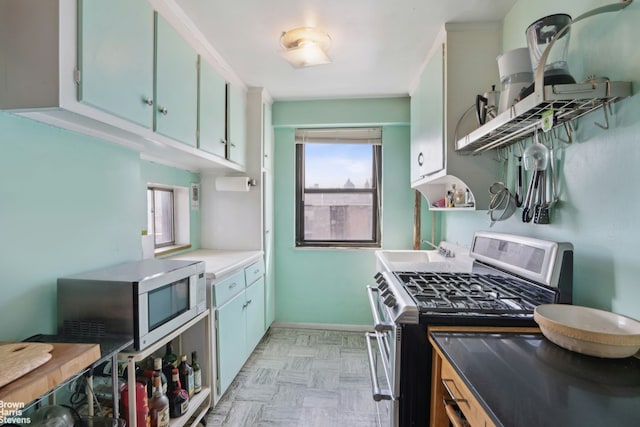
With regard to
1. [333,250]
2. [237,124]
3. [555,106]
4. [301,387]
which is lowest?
[301,387]

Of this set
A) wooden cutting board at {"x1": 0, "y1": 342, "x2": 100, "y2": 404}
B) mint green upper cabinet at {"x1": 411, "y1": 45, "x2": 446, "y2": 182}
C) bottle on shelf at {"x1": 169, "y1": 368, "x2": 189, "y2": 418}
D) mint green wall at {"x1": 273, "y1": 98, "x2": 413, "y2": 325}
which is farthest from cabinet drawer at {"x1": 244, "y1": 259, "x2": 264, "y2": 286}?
mint green upper cabinet at {"x1": 411, "y1": 45, "x2": 446, "y2": 182}

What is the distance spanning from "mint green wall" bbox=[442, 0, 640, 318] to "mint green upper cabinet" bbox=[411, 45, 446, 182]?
62 centimetres

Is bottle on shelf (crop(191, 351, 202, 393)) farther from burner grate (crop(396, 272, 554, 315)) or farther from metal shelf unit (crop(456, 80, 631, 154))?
metal shelf unit (crop(456, 80, 631, 154))

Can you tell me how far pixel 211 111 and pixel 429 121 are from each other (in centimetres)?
153

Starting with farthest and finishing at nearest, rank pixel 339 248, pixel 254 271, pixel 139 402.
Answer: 1. pixel 339 248
2. pixel 254 271
3. pixel 139 402

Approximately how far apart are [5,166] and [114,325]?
0.70 m

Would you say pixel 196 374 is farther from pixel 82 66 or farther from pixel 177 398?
pixel 82 66

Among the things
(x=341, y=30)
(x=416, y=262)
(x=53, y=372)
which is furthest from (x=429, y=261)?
(x=53, y=372)

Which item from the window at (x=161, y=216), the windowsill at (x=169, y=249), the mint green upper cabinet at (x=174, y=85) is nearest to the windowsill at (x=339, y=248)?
the windowsill at (x=169, y=249)

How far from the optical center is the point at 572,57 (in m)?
1.21

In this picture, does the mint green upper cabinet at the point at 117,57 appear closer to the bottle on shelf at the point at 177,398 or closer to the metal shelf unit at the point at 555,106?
the bottle on shelf at the point at 177,398

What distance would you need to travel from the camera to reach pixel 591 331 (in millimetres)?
805

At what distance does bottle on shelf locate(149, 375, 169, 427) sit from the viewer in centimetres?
132

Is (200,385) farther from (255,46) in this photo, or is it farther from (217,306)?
(255,46)
